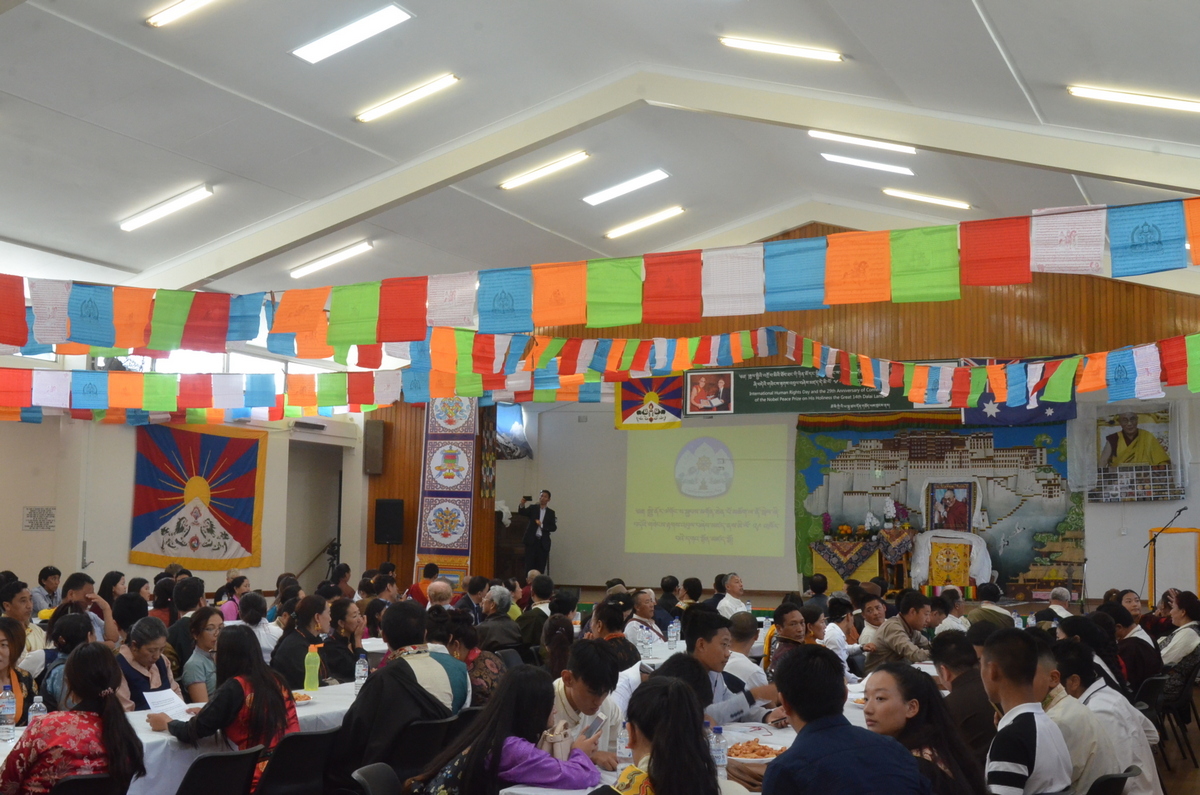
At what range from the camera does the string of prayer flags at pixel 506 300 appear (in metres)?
7.58

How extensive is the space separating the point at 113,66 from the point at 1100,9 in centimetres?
697

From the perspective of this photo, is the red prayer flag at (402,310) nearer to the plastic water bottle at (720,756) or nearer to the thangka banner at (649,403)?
the plastic water bottle at (720,756)

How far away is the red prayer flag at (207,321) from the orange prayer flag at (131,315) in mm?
293

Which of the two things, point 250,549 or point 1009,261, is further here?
point 250,549

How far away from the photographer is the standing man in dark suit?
57.8ft

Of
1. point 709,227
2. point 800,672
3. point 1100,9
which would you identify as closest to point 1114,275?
point 1100,9

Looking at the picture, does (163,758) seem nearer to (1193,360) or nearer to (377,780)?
(377,780)

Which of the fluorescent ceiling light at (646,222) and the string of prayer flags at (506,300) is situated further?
the fluorescent ceiling light at (646,222)

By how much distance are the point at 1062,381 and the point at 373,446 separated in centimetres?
1095

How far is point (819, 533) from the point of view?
16547 mm

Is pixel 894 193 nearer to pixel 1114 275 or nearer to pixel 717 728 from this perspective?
pixel 1114 275

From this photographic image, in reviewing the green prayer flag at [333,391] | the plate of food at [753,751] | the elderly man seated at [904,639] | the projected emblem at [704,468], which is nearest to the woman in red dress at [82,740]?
the plate of food at [753,751]

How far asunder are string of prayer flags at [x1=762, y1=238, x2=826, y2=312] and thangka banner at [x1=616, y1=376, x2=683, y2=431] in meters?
8.79

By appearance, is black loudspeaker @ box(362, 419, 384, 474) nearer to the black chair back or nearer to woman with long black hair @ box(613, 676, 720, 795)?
the black chair back
